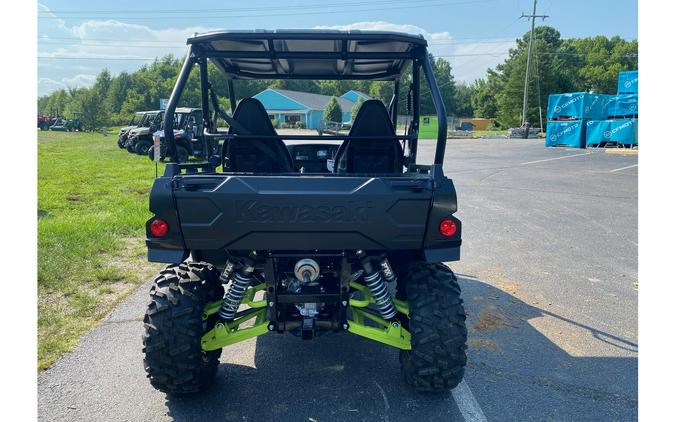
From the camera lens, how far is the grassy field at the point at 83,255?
13.9 ft

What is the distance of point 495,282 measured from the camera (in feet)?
17.7

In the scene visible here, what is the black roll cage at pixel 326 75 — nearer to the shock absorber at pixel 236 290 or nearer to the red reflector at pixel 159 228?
the red reflector at pixel 159 228

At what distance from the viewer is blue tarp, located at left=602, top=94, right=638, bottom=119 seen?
24.7 m

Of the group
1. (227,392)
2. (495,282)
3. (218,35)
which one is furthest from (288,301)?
(495,282)

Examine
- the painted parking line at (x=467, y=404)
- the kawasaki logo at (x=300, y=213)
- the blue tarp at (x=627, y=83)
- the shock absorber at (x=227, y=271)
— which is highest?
the blue tarp at (x=627, y=83)

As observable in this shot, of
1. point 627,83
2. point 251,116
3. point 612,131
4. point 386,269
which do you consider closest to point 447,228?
point 386,269

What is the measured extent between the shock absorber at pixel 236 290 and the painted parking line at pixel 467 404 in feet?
5.15

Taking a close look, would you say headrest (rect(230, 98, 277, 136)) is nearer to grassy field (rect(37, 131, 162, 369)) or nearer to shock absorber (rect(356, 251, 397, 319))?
shock absorber (rect(356, 251, 397, 319))

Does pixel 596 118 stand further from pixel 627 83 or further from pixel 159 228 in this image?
pixel 159 228

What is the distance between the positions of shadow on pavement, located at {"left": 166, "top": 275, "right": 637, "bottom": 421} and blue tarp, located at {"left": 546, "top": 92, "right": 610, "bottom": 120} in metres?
25.4

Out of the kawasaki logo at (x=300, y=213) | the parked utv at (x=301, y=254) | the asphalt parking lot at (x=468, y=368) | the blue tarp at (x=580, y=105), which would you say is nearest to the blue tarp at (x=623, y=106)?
the blue tarp at (x=580, y=105)

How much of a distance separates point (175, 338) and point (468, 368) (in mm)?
2097

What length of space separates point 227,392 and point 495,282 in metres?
3.38

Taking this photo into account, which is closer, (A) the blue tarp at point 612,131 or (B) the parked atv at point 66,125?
(A) the blue tarp at point 612,131
